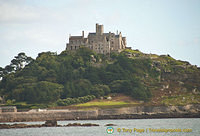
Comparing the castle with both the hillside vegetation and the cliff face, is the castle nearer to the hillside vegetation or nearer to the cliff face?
the hillside vegetation

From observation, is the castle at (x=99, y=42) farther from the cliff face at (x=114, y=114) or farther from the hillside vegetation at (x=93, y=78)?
the cliff face at (x=114, y=114)

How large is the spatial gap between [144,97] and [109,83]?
1658cm

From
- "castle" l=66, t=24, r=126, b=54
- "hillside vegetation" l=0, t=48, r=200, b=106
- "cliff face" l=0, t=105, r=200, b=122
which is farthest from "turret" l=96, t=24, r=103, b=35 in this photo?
"cliff face" l=0, t=105, r=200, b=122

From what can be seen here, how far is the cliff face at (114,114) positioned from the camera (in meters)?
113

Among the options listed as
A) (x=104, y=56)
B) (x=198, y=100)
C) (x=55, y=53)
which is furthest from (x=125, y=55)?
(x=198, y=100)

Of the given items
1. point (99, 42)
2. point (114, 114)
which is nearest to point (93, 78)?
point (99, 42)

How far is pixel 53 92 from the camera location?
139625 millimetres

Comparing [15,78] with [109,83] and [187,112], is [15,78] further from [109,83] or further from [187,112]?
[187,112]

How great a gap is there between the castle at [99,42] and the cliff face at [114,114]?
44.2 metres

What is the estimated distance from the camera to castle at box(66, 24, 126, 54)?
6535 inches

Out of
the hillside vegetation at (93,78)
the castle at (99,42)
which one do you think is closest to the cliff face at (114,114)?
the hillside vegetation at (93,78)

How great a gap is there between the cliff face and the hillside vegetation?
7.90m

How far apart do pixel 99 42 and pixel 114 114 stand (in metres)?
49.6

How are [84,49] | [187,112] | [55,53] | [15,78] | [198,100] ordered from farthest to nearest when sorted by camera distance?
[55,53] < [84,49] < [15,78] < [198,100] < [187,112]
